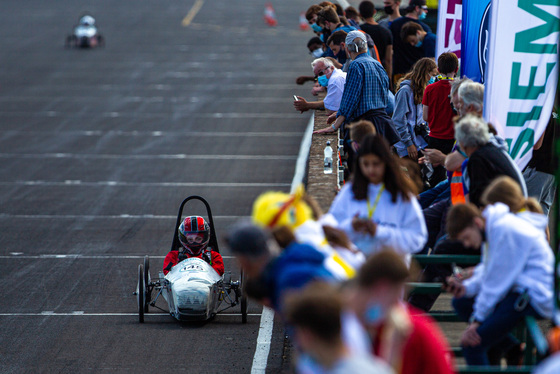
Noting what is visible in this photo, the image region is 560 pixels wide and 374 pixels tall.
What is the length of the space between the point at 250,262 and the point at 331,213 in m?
1.88

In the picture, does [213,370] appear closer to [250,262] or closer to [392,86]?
[250,262]

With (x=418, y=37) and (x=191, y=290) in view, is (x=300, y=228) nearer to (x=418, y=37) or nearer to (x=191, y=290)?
(x=191, y=290)

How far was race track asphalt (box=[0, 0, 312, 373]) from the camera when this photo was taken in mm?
11844

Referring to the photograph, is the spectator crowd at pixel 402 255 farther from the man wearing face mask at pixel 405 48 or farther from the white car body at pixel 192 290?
the man wearing face mask at pixel 405 48

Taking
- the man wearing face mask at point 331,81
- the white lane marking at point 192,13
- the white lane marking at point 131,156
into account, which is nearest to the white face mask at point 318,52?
the man wearing face mask at point 331,81

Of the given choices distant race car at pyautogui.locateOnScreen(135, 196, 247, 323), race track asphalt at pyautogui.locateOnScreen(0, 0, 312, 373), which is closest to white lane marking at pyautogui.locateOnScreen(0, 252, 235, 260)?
race track asphalt at pyautogui.locateOnScreen(0, 0, 312, 373)

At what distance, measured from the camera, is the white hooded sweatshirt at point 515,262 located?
19.7 feet

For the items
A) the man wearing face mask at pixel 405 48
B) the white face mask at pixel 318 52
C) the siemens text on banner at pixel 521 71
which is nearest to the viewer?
the siemens text on banner at pixel 521 71

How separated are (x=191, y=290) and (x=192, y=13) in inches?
2058

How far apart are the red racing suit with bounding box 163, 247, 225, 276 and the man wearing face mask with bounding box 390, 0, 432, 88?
16.0ft

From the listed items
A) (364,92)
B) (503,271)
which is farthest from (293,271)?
(364,92)

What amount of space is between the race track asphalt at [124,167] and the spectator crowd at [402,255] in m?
4.12

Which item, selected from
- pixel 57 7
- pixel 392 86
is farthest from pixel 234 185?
pixel 57 7

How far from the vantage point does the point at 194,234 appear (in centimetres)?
1284
